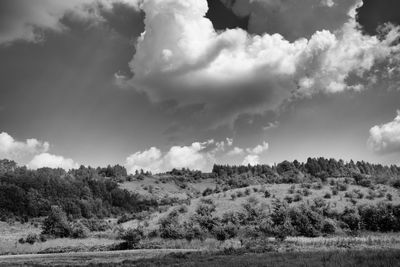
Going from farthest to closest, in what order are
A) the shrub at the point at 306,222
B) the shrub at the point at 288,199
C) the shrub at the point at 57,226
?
the shrub at the point at 288,199 < the shrub at the point at 57,226 < the shrub at the point at 306,222

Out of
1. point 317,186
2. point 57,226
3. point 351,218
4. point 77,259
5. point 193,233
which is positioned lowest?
point 77,259

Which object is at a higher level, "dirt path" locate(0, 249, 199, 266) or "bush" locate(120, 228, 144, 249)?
"bush" locate(120, 228, 144, 249)

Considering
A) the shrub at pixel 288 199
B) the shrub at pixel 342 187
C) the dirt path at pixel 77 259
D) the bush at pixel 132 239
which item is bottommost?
the dirt path at pixel 77 259

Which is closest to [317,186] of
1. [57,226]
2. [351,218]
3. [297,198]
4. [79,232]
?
[297,198]

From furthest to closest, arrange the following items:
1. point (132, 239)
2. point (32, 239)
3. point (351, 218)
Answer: point (32, 239) → point (351, 218) → point (132, 239)

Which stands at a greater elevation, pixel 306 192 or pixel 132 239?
pixel 306 192

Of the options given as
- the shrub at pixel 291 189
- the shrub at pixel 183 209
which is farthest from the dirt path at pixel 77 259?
the shrub at pixel 291 189

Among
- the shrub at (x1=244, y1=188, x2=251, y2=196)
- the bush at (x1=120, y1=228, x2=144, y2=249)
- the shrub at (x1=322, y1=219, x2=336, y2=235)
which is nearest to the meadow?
the shrub at (x1=322, y1=219, x2=336, y2=235)

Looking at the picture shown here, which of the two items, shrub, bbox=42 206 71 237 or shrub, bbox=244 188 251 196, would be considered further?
shrub, bbox=244 188 251 196

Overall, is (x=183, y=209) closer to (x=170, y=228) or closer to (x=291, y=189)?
(x=170, y=228)

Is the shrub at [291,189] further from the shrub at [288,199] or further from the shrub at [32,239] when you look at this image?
the shrub at [32,239]

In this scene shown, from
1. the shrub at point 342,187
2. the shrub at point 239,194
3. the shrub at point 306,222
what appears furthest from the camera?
the shrub at point 239,194

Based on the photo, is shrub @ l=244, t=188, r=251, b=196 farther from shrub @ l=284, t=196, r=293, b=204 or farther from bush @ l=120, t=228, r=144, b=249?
bush @ l=120, t=228, r=144, b=249

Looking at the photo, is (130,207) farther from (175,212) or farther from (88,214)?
(175,212)
